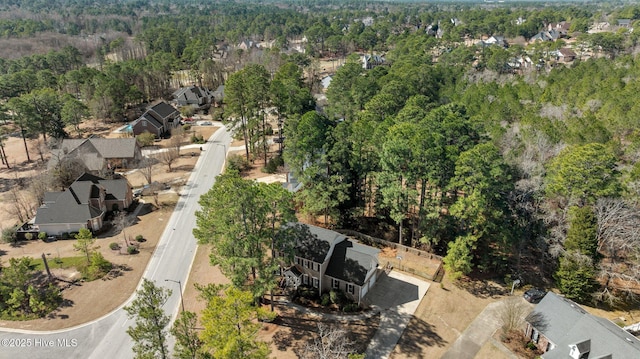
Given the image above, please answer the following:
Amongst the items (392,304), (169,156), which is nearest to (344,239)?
(392,304)

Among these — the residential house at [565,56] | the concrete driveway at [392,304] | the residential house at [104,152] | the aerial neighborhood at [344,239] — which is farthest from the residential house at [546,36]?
the residential house at [104,152]

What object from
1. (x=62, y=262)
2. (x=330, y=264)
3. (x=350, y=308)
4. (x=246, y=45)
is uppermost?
(x=246, y=45)

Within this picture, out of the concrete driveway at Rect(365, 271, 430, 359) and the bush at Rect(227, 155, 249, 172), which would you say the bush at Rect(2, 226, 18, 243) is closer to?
the bush at Rect(227, 155, 249, 172)

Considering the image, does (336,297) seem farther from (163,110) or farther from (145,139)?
(163,110)

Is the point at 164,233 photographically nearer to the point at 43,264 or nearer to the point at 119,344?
the point at 43,264

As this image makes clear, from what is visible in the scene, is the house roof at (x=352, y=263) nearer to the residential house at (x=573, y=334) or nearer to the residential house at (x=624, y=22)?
the residential house at (x=573, y=334)

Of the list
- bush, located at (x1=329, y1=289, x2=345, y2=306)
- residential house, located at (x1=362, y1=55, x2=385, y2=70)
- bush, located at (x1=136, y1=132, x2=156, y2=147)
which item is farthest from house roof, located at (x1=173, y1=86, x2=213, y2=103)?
bush, located at (x1=329, y1=289, x2=345, y2=306)

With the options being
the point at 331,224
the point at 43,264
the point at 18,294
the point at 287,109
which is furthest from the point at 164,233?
the point at 287,109

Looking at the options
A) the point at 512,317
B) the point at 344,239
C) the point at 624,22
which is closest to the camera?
the point at 512,317
